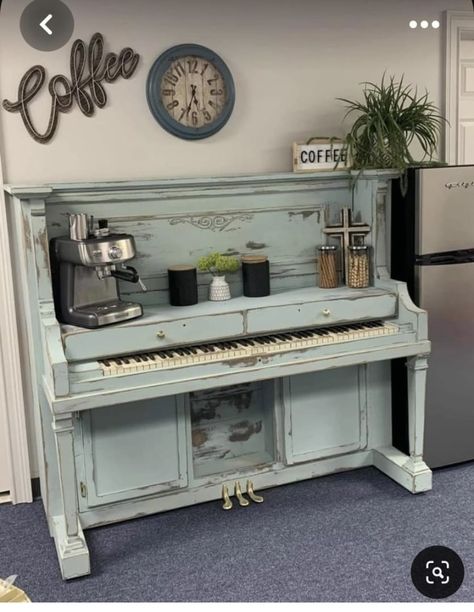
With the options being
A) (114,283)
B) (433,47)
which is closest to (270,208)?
(114,283)

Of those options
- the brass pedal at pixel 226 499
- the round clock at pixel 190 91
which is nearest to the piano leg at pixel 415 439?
the brass pedal at pixel 226 499

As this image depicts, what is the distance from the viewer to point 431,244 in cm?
321

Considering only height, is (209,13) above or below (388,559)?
above

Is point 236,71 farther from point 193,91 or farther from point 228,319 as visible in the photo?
point 228,319

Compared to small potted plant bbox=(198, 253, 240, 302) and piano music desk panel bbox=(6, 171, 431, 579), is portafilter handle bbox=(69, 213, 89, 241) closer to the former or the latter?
piano music desk panel bbox=(6, 171, 431, 579)

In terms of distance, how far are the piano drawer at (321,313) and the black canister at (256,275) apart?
7.8 inches

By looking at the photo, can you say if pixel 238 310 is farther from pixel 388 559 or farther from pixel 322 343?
pixel 388 559

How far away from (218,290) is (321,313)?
1.40ft

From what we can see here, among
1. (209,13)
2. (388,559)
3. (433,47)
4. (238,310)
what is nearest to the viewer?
(388,559)

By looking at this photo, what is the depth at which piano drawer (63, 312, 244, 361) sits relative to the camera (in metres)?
2.71

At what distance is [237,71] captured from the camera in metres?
3.29

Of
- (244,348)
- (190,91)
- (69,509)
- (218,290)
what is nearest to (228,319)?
(244,348)

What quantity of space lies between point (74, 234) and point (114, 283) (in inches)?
10.5

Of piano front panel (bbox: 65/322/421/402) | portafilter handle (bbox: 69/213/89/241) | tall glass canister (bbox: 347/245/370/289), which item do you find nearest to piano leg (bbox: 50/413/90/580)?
piano front panel (bbox: 65/322/421/402)
